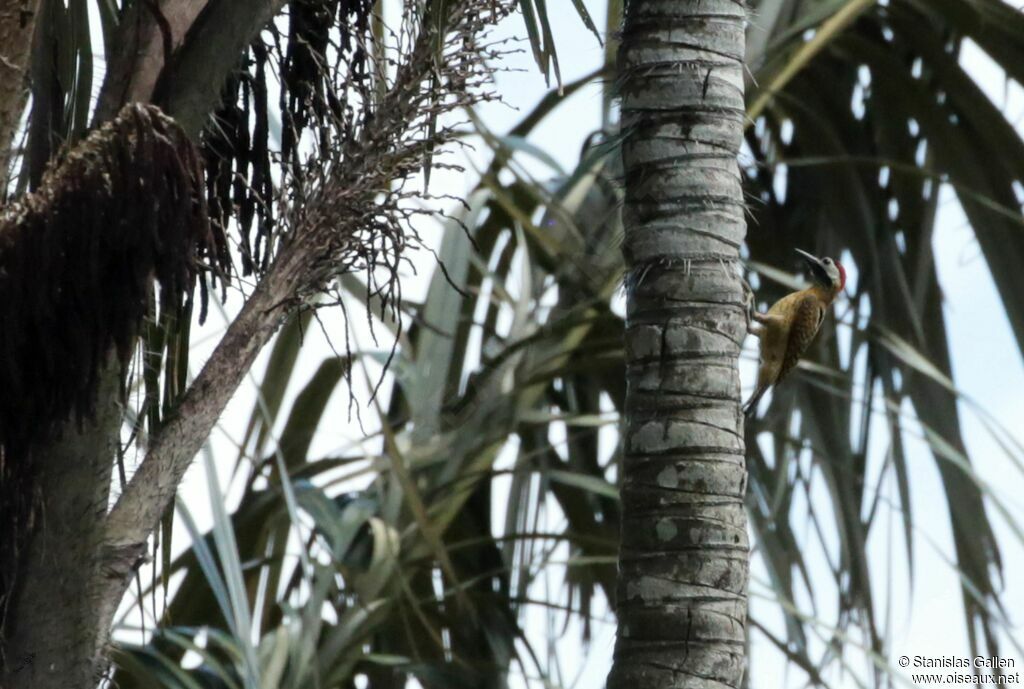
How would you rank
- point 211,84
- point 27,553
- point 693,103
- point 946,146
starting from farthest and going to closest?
point 946,146, point 693,103, point 211,84, point 27,553

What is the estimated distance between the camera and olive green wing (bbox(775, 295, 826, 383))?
15.6 ft

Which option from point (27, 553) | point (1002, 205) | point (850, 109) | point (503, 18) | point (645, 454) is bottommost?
point (27, 553)

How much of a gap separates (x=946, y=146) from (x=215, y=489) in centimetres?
324

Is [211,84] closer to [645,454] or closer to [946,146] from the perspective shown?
[645,454]

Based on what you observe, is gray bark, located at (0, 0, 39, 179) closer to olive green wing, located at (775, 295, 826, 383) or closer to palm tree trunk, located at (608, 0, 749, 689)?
palm tree trunk, located at (608, 0, 749, 689)

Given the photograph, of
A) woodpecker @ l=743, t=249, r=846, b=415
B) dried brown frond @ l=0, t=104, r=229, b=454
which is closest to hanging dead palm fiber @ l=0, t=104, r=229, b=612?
dried brown frond @ l=0, t=104, r=229, b=454

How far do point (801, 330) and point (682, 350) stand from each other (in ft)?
7.00

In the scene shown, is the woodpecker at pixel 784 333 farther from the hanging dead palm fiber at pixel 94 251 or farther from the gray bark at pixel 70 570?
the hanging dead palm fiber at pixel 94 251

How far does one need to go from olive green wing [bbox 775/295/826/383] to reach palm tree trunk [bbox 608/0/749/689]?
1936 mm

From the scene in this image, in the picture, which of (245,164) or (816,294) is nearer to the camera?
(245,164)

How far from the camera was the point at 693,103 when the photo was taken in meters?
2.87

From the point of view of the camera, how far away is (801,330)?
4.79 m

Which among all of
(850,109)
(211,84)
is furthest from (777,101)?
(211,84)

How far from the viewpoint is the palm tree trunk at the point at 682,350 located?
8.59ft
